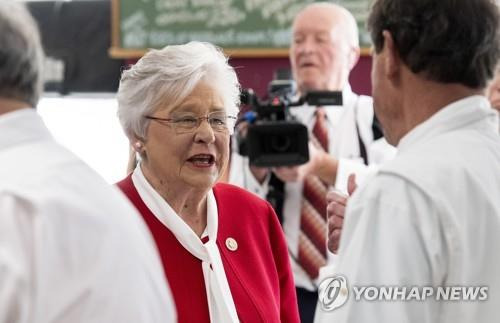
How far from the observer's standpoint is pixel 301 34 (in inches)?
146

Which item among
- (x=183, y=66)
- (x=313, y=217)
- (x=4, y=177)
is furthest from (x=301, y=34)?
(x=4, y=177)

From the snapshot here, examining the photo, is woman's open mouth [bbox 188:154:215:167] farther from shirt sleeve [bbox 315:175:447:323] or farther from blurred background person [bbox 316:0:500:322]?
shirt sleeve [bbox 315:175:447:323]

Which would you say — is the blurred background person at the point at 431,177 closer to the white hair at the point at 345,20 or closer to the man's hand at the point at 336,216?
the man's hand at the point at 336,216

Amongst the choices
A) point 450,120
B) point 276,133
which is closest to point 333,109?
point 276,133

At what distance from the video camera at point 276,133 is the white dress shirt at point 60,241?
70.4 inches

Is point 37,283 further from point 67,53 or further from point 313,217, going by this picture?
point 67,53

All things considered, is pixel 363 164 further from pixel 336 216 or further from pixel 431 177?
pixel 431 177

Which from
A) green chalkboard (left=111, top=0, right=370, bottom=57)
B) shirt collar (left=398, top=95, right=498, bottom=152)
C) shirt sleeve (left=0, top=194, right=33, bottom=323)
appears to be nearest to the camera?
shirt sleeve (left=0, top=194, right=33, bottom=323)

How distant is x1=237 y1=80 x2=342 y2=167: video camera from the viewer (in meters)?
3.16

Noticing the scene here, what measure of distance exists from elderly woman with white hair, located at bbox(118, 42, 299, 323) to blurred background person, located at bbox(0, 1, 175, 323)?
77 cm

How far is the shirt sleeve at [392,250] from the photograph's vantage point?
1429mm

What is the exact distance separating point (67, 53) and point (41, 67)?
4.19 meters

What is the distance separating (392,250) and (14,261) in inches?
21.7

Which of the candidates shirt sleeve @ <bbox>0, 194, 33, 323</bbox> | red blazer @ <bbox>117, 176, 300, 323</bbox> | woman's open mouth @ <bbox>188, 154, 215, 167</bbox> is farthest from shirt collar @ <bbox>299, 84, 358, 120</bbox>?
shirt sleeve @ <bbox>0, 194, 33, 323</bbox>
